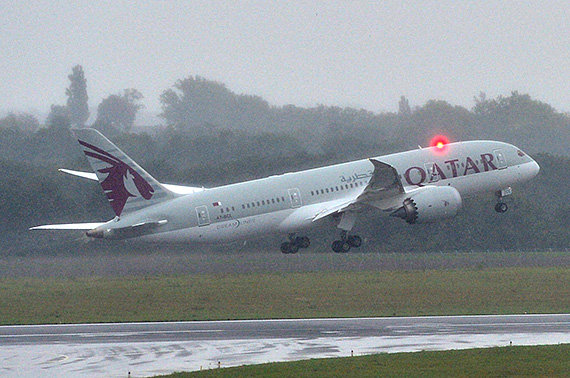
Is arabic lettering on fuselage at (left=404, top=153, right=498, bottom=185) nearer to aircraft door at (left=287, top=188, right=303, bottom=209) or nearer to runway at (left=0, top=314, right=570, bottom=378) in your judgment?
aircraft door at (left=287, top=188, right=303, bottom=209)

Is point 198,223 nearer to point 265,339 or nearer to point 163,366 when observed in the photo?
point 265,339

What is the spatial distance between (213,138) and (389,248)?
20136mm

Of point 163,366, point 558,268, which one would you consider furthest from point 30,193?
point 163,366

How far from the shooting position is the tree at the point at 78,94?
401 feet

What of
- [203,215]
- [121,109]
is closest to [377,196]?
[203,215]

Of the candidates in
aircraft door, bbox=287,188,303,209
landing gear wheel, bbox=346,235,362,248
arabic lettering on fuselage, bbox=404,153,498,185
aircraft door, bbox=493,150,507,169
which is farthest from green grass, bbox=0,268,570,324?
aircraft door, bbox=493,150,507,169

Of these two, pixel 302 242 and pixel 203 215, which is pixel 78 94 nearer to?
pixel 302 242

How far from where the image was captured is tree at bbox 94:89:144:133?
4771 inches

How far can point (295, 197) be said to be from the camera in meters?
Answer: 64.5

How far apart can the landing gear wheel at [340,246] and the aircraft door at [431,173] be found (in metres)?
6.03

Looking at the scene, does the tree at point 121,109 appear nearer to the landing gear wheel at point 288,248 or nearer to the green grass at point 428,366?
the landing gear wheel at point 288,248

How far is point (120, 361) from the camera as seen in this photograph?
40.5 meters

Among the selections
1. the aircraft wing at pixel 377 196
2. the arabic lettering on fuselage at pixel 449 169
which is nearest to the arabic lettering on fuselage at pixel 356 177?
the aircraft wing at pixel 377 196

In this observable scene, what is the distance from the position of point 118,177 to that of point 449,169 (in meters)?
19.4
